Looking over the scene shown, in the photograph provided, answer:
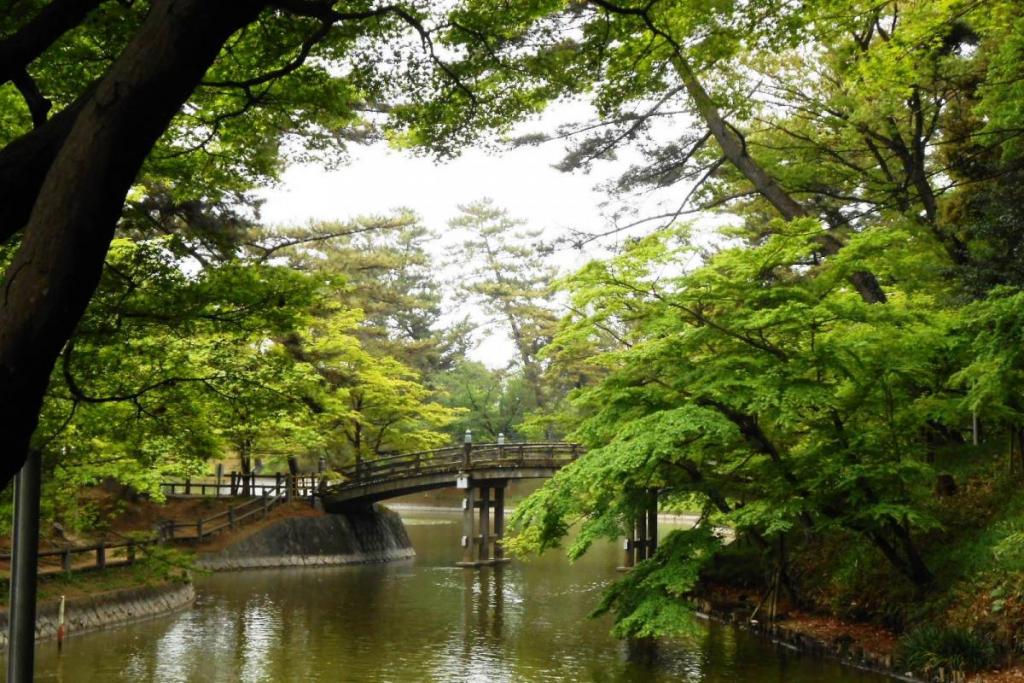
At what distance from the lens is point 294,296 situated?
8539 millimetres

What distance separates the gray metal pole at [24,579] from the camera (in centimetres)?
434

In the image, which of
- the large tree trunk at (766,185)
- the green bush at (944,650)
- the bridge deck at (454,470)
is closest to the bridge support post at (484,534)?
the bridge deck at (454,470)

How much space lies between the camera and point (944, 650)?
38.4ft

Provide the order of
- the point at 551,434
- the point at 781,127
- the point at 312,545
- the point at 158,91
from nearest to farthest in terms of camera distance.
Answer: the point at 158,91 < the point at 781,127 < the point at 312,545 < the point at 551,434

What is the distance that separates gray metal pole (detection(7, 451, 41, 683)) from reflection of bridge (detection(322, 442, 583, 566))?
2326cm

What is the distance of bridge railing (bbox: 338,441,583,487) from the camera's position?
93.2 ft

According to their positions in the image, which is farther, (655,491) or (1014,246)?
(655,491)

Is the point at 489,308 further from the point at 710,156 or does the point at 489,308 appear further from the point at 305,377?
the point at 305,377

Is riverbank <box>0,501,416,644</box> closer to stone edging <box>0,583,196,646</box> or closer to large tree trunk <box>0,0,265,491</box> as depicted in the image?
stone edging <box>0,583,196,646</box>

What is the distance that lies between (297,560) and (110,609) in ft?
36.5

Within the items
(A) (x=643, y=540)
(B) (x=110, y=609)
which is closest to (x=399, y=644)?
(B) (x=110, y=609)

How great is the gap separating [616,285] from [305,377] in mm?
4688

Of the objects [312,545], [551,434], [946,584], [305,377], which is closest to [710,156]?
[946,584]

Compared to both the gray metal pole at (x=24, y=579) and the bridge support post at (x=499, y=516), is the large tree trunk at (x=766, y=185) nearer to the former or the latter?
Answer: the gray metal pole at (x=24, y=579)
